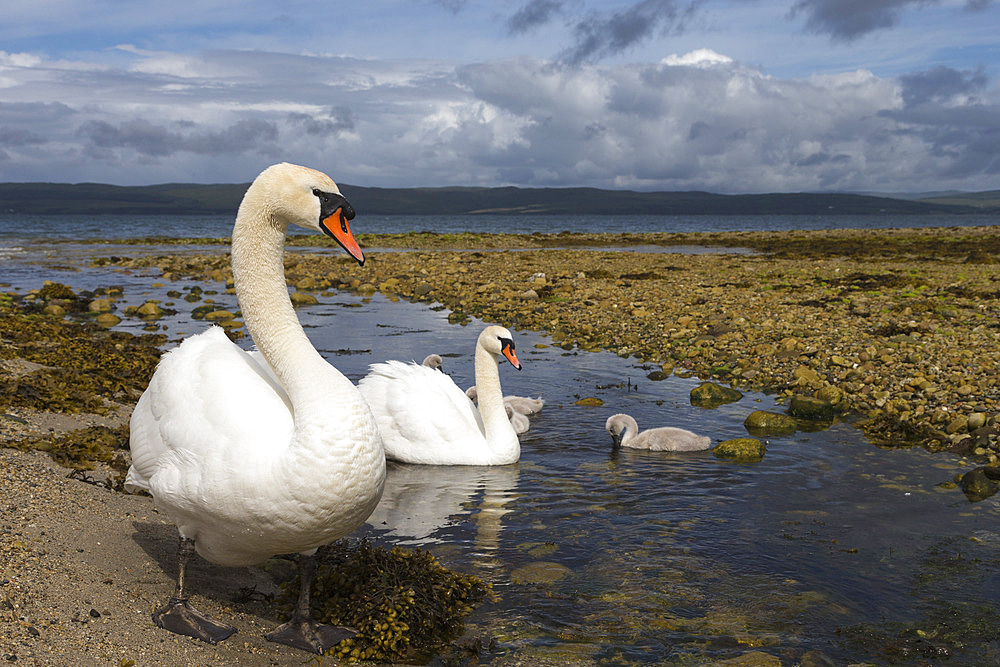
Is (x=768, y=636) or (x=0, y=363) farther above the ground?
(x=0, y=363)

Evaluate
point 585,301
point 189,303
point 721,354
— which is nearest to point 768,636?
point 721,354

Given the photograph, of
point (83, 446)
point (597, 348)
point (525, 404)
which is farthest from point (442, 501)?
point (597, 348)

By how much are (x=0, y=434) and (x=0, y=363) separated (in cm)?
325

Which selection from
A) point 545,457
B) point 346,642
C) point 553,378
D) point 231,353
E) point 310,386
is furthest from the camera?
point 553,378

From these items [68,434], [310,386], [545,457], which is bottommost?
[545,457]

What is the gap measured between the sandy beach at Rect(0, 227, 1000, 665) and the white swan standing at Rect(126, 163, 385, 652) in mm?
514

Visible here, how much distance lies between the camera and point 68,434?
7629 millimetres

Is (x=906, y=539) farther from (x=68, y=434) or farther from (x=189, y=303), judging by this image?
(x=189, y=303)

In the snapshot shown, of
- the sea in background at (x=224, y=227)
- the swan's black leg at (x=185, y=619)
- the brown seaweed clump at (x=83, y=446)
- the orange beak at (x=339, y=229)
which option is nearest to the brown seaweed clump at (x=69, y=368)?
the brown seaweed clump at (x=83, y=446)

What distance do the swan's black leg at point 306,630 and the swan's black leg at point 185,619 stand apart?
1.06ft

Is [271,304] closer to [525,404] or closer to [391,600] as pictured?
[391,600]

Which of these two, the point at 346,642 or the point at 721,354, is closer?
the point at 346,642

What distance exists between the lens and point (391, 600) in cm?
516

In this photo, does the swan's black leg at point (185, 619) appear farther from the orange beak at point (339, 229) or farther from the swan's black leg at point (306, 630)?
the orange beak at point (339, 229)
